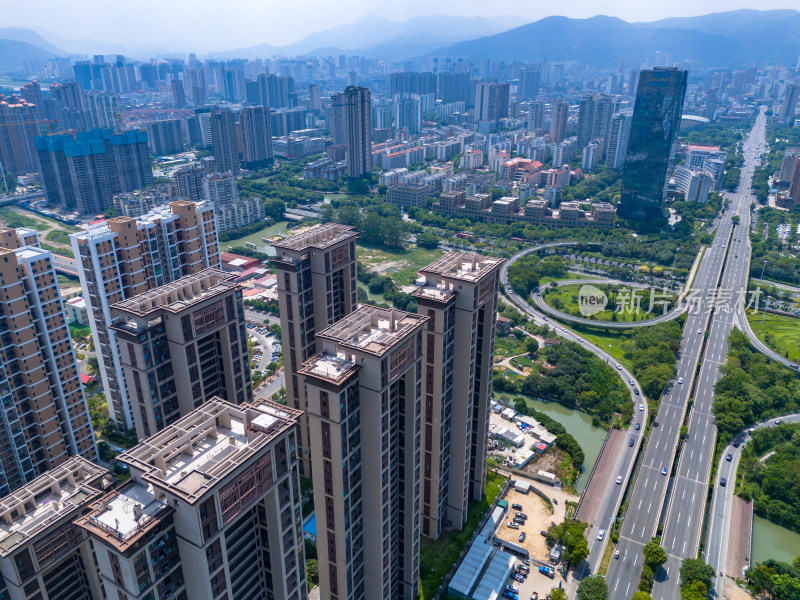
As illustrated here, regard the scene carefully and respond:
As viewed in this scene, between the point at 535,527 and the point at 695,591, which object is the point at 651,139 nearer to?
the point at 535,527

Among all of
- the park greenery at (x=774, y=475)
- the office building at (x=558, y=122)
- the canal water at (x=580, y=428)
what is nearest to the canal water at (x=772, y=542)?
the park greenery at (x=774, y=475)

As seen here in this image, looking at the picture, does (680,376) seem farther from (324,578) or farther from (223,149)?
(223,149)

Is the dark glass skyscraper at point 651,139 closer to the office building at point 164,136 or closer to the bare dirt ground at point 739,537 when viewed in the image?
the bare dirt ground at point 739,537

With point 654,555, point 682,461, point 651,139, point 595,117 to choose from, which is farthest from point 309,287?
point 595,117

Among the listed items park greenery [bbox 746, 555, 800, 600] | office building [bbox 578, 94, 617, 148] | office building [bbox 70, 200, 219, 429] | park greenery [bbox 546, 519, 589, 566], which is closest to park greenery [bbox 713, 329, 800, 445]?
park greenery [bbox 746, 555, 800, 600]

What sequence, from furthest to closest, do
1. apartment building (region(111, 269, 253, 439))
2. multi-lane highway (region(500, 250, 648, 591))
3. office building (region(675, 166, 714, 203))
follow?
office building (region(675, 166, 714, 203))
multi-lane highway (region(500, 250, 648, 591))
apartment building (region(111, 269, 253, 439))

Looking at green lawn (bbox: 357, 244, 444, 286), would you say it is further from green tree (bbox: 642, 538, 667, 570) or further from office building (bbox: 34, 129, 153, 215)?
office building (bbox: 34, 129, 153, 215)

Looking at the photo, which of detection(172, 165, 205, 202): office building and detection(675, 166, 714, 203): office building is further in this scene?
detection(675, 166, 714, 203): office building

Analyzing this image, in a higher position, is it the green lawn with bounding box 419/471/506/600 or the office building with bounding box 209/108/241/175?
the office building with bounding box 209/108/241/175
